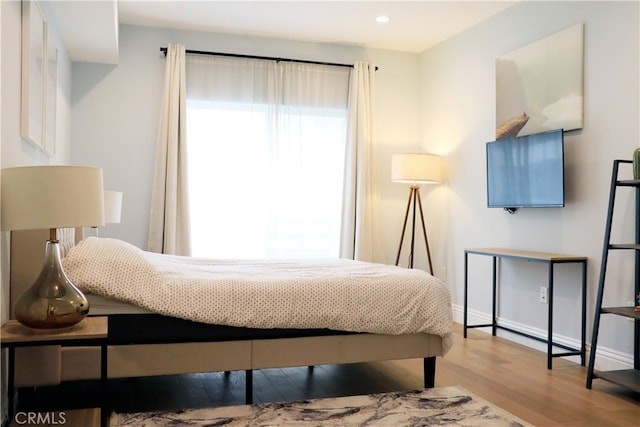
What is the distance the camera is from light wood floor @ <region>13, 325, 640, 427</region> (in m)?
2.85

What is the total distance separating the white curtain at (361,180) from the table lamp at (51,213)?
3632 millimetres

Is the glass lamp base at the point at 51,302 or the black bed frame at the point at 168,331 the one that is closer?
the glass lamp base at the point at 51,302

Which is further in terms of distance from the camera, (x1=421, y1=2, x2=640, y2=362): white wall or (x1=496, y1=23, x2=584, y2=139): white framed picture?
(x1=496, y1=23, x2=584, y2=139): white framed picture

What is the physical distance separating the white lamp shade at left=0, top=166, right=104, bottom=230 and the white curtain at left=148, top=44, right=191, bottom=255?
9.84ft

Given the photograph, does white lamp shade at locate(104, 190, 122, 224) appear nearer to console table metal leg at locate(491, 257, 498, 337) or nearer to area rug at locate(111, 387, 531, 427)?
area rug at locate(111, 387, 531, 427)

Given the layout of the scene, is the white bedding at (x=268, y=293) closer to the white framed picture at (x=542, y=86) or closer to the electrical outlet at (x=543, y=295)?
the electrical outlet at (x=543, y=295)

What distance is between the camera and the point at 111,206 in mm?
4121

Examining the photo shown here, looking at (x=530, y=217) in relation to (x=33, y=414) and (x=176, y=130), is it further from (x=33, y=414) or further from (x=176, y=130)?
(x=33, y=414)

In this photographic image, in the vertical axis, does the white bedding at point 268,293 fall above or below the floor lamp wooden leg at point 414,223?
below

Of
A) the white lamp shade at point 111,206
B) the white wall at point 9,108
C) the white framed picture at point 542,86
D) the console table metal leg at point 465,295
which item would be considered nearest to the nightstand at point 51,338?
the white wall at point 9,108

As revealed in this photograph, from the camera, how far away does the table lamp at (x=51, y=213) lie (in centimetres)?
208

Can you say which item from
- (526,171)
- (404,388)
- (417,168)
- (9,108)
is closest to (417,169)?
(417,168)

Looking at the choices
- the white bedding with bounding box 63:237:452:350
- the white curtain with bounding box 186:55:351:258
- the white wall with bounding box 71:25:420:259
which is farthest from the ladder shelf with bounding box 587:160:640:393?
the white wall with bounding box 71:25:420:259

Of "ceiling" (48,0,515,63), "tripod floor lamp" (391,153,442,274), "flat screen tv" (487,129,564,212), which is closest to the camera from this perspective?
"flat screen tv" (487,129,564,212)
